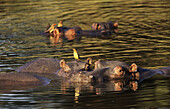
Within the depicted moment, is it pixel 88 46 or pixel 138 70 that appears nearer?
pixel 138 70

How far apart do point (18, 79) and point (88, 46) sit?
494 centimetres

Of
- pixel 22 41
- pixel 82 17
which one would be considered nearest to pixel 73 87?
pixel 22 41

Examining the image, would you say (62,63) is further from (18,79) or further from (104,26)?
(104,26)

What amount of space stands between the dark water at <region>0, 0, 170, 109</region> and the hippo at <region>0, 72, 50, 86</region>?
0.33 meters

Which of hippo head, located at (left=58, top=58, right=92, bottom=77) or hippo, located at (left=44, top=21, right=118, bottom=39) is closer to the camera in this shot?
hippo head, located at (left=58, top=58, right=92, bottom=77)

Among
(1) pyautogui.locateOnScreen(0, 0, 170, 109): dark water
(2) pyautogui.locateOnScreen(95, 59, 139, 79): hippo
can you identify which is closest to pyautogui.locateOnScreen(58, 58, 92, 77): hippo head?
(2) pyautogui.locateOnScreen(95, 59, 139, 79): hippo

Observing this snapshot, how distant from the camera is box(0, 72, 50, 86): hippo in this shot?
9.02 meters

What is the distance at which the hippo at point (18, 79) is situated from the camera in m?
9.02

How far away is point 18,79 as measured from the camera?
29.9 ft

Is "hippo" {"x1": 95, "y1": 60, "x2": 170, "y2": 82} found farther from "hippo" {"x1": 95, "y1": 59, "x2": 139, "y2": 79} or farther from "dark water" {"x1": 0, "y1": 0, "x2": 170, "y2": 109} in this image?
"dark water" {"x1": 0, "y1": 0, "x2": 170, "y2": 109}

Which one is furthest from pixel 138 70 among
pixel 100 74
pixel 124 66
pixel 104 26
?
pixel 104 26

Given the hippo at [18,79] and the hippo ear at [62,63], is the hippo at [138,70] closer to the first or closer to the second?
the hippo ear at [62,63]

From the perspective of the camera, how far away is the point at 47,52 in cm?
1287

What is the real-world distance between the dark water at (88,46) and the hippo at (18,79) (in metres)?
0.33
